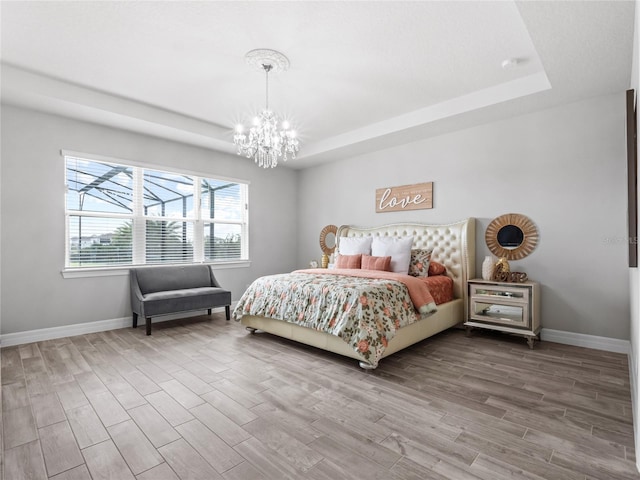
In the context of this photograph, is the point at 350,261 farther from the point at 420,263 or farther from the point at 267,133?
the point at 267,133

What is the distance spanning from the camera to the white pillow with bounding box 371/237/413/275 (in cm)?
420

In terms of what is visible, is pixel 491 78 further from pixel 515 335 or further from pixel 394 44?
pixel 515 335

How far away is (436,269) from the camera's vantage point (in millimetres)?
4312

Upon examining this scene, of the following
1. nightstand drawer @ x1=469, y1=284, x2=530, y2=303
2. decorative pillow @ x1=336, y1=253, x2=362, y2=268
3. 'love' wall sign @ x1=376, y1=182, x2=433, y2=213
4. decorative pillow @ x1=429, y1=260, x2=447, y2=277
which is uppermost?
'love' wall sign @ x1=376, y1=182, x2=433, y2=213

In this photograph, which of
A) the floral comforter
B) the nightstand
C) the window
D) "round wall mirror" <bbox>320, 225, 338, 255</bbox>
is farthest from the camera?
"round wall mirror" <bbox>320, 225, 338, 255</bbox>

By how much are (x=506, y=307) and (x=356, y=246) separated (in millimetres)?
2007

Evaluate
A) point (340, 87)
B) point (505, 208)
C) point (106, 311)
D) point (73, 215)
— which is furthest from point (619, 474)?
point (73, 215)

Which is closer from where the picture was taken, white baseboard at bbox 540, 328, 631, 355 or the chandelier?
the chandelier

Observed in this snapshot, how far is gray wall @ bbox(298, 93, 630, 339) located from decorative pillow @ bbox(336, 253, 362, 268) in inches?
45.3

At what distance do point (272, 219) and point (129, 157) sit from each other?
2520 millimetres

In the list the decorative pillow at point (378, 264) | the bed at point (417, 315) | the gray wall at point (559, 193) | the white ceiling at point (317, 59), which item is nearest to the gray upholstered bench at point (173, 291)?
the bed at point (417, 315)

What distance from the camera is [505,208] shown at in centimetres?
406

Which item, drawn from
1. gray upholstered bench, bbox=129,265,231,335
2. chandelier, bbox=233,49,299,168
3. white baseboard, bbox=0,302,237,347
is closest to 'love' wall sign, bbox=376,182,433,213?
chandelier, bbox=233,49,299,168

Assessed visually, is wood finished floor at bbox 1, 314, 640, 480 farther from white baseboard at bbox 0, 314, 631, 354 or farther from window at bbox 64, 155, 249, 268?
window at bbox 64, 155, 249, 268
